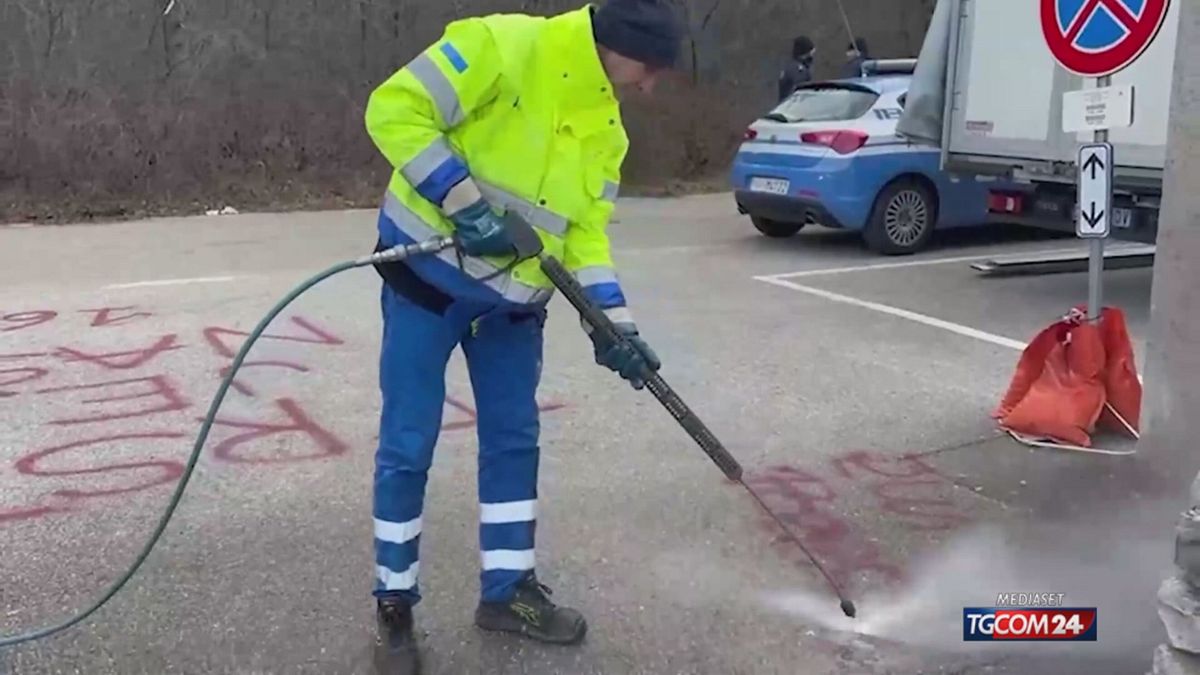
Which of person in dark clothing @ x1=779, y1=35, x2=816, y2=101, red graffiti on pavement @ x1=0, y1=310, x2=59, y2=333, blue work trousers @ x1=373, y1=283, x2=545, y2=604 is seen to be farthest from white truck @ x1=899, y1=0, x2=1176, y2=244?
person in dark clothing @ x1=779, y1=35, x2=816, y2=101

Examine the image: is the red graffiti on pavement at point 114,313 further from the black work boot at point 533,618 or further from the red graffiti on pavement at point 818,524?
the black work boot at point 533,618

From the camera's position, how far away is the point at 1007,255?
11.4 m

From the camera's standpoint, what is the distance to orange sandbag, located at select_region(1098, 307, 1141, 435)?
588 cm

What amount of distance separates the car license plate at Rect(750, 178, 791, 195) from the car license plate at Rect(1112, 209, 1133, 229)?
3.39 m

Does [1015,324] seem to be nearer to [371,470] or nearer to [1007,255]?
[1007,255]

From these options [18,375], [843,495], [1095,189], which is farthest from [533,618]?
[18,375]

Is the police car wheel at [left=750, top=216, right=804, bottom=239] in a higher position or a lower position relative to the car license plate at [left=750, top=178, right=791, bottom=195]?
lower

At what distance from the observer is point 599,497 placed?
5.04 metres

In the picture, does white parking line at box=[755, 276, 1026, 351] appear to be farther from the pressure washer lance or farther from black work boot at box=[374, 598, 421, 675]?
black work boot at box=[374, 598, 421, 675]

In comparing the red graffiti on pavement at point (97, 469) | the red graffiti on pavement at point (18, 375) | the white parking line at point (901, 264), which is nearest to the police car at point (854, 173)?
the white parking line at point (901, 264)

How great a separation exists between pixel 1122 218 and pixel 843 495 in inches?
169

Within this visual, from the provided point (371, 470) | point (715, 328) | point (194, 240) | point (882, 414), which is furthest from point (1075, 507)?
point (194, 240)

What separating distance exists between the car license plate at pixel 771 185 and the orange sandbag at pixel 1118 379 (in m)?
5.61

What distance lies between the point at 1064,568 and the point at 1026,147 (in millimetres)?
5475
